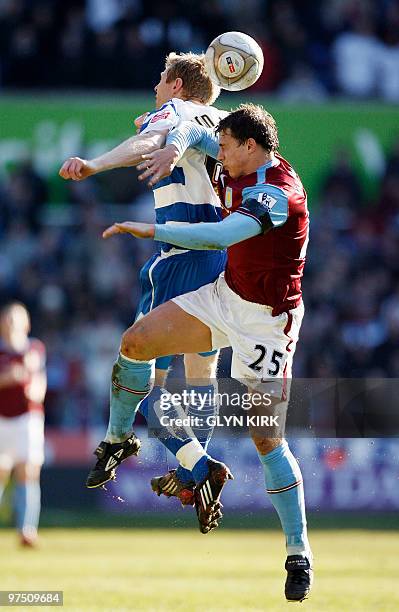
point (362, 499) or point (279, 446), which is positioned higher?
point (279, 446)

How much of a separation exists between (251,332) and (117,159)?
51.5 inches

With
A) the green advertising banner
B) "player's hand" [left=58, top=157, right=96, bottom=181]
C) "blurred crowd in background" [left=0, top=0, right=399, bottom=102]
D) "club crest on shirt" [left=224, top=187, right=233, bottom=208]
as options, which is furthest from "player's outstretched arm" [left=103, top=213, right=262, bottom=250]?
"blurred crowd in background" [left=0, top=0, right=399, bottom=102]

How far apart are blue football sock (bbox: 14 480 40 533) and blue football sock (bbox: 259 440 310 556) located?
19.0ft

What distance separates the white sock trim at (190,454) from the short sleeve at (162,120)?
1.92 m

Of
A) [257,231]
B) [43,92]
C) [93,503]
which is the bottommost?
[93,503]

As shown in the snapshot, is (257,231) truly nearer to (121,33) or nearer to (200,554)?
(200,554)

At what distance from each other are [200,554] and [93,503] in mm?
3758

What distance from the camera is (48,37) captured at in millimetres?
17734

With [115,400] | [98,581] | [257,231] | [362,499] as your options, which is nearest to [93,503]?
[362,499]

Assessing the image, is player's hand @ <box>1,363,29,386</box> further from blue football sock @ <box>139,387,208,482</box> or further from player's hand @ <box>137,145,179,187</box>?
player's hand @ <box>137,145,179,187</box>

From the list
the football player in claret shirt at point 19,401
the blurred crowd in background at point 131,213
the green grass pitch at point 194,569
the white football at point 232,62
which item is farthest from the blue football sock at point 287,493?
the blurred crowd in background at point 131,213

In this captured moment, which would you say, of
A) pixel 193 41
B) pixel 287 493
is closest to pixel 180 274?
pixel 287 493

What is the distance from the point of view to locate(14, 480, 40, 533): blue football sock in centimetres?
1270

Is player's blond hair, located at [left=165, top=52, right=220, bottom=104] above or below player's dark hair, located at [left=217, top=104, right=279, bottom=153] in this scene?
above
